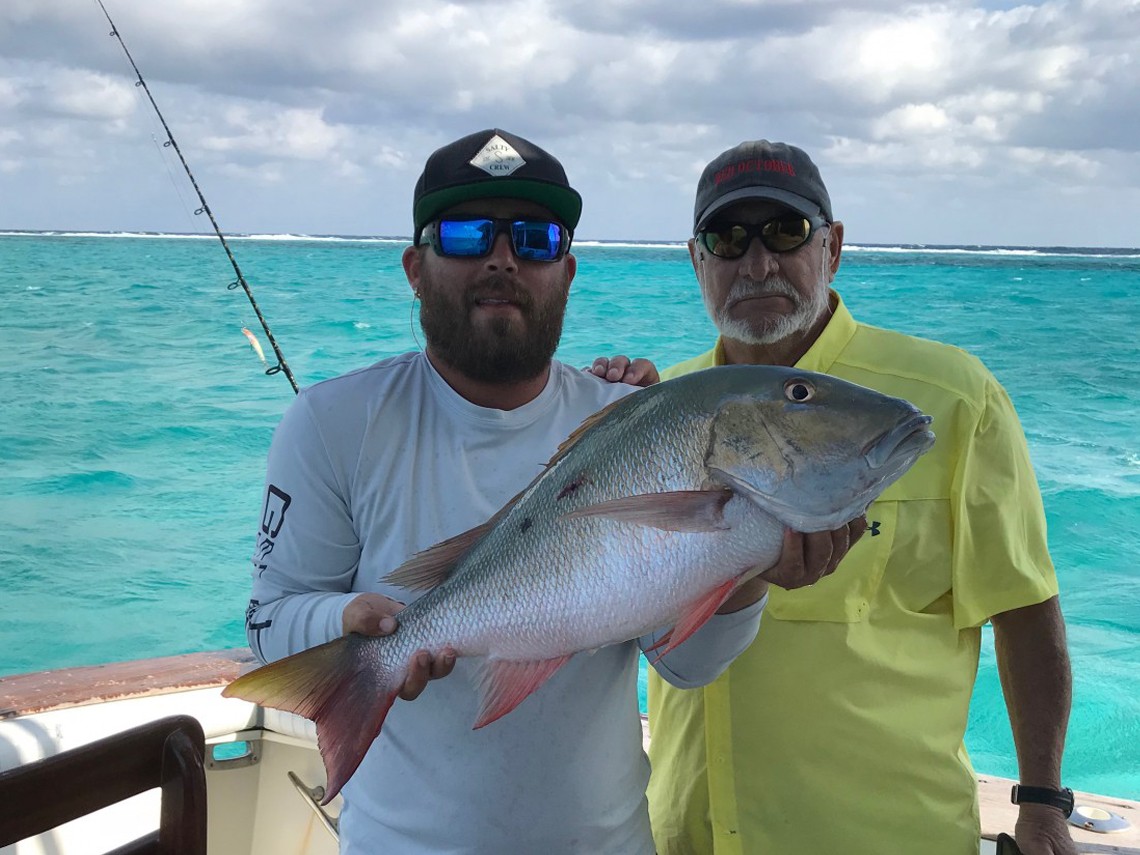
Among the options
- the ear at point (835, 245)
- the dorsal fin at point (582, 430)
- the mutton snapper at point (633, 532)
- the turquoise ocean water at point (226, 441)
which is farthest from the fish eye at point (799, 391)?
the turquoise ocean water at point (226, 441)

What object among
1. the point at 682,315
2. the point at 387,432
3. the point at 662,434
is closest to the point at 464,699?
the point at 387,432

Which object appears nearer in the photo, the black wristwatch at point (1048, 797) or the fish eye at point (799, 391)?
the fish eye at point (799, 391)

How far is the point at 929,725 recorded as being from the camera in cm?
196

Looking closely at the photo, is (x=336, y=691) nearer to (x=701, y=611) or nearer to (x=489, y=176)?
(x=701, y=611)

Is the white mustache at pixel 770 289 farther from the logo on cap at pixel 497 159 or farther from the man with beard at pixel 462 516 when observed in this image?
the logo on cap at pixel 497 159

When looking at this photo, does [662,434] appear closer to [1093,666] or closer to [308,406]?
[308,406]

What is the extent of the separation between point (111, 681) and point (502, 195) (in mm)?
→ 2219

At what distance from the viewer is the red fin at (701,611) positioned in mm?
1385

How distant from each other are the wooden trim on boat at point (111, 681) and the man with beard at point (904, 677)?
5.67ft

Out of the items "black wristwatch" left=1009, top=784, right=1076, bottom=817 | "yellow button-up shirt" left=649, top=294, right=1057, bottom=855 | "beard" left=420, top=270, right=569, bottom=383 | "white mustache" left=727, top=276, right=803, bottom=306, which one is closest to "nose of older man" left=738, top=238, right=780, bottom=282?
"white mustache" left=727, top=276, right=803, bottom=306

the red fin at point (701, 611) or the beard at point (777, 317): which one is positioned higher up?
the beard at point (777, 317)

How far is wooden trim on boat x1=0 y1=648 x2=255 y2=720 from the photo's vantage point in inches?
110

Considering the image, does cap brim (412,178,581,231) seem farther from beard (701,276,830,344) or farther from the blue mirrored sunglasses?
beard (701,276,830,344)

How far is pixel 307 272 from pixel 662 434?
50.5 meters
